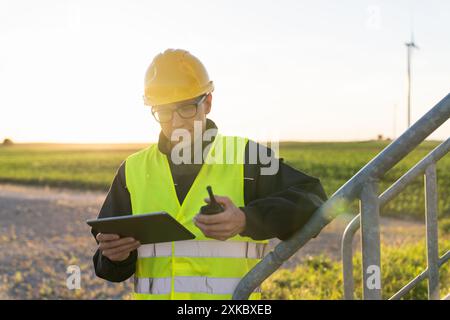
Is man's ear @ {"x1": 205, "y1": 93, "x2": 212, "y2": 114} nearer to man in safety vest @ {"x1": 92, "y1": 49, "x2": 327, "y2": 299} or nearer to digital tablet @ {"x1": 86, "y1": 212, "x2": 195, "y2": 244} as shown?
man in safety vest @ {"x1": 92, "y1": 49, "x2": 327, "y2": 299}

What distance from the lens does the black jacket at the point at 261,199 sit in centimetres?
193

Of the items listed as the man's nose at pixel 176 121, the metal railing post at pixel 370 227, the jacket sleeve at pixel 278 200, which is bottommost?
the metal railing post at pixel 370 227

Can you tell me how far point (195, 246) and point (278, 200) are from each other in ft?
1.35

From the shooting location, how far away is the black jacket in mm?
1930

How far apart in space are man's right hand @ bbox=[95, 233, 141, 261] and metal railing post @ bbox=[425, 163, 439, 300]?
102cm

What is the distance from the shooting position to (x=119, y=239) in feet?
6.91

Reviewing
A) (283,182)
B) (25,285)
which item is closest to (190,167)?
(283,182)

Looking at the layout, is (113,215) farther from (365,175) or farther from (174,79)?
(365,175)

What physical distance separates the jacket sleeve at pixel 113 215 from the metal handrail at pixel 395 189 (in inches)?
29.3

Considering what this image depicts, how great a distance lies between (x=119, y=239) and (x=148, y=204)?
0.26m

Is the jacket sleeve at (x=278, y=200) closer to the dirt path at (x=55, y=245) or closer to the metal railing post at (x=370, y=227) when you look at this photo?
the metal railing post at (x=370, y=227)
